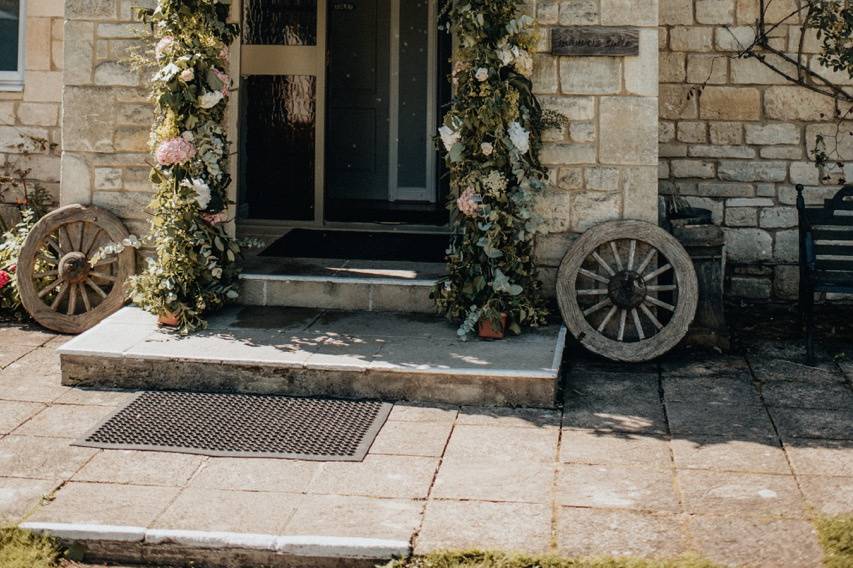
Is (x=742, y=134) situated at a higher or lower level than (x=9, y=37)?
lower

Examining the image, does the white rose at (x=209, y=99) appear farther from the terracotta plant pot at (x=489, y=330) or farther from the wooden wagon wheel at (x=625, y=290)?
the wooden wagon wheel at (x=625, y=290)

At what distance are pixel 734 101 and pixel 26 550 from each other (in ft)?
19.5

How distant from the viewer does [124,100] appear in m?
7.64

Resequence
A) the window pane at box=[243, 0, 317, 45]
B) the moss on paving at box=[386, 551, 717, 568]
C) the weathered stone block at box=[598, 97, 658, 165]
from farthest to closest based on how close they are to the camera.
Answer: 1. the window pane at box=[243, 0, 317, 45]
2. the weathered stone block at box=[598, 97, 658, 165]
3. the moss on paving at box=[386, 551, 717, 568]

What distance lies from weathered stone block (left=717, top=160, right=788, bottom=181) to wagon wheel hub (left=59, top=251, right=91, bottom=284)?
15.0 feet

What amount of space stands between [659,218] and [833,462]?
269cm

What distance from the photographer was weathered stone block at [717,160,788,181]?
8.32 metres

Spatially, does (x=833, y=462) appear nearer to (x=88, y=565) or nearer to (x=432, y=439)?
(x=432, y=439)

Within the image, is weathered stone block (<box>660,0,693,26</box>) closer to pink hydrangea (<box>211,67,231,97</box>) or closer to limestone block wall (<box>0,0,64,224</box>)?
pink hydrangea (<box>211,67,231,97</box>)

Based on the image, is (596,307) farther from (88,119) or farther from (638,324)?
(88,119)

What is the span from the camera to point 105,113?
767 cm

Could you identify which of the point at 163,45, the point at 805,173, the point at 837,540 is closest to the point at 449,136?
the point at 163,45

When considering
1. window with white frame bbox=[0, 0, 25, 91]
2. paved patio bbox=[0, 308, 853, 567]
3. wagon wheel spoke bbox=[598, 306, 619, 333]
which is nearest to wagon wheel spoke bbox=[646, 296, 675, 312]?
wagon wheel spoke bbox=[598, 306, 619, 333]

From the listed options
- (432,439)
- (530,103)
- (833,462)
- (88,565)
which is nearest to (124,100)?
(530,103)
